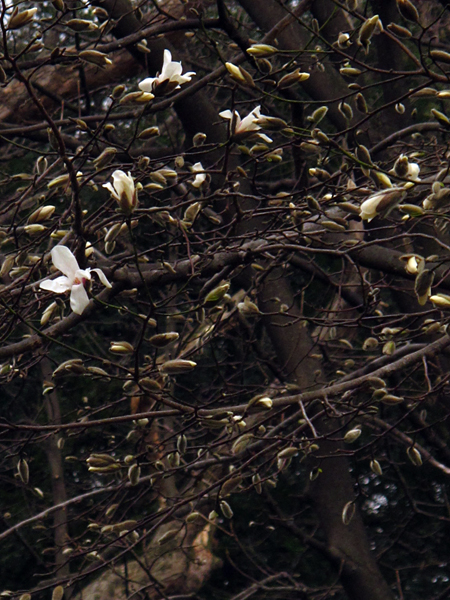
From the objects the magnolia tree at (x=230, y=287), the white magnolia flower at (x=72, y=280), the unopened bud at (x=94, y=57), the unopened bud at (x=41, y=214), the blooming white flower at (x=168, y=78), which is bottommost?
the magnolia tree at (x=230, y=287)

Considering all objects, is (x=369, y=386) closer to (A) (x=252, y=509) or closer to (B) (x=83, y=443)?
(A) (x=252, y=509)

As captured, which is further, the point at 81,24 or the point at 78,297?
the point at 81,24

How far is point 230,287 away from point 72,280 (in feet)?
9.26

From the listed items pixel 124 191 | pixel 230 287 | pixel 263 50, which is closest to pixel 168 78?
pixel 263 50

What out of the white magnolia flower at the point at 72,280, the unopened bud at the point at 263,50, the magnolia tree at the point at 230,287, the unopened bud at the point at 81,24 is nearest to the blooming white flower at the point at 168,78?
the magnolia tree at the point at 230,287

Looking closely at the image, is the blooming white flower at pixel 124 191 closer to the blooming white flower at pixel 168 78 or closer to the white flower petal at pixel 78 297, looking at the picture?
the white flower petal at pixel 78 297

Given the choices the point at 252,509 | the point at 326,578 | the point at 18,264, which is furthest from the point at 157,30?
the point at 326,578

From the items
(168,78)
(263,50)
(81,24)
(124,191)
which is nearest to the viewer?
(124,191)

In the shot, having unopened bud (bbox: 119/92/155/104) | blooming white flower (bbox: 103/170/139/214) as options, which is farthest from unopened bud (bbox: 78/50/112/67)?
blooming white flower (bbox: 103/170/139/214)

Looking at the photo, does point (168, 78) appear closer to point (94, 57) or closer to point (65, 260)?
point (94, 57)

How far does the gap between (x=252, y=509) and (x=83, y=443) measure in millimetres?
1586

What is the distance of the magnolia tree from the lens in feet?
6.24

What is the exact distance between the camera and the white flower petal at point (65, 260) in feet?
4.82

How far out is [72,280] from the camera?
1515 mm
